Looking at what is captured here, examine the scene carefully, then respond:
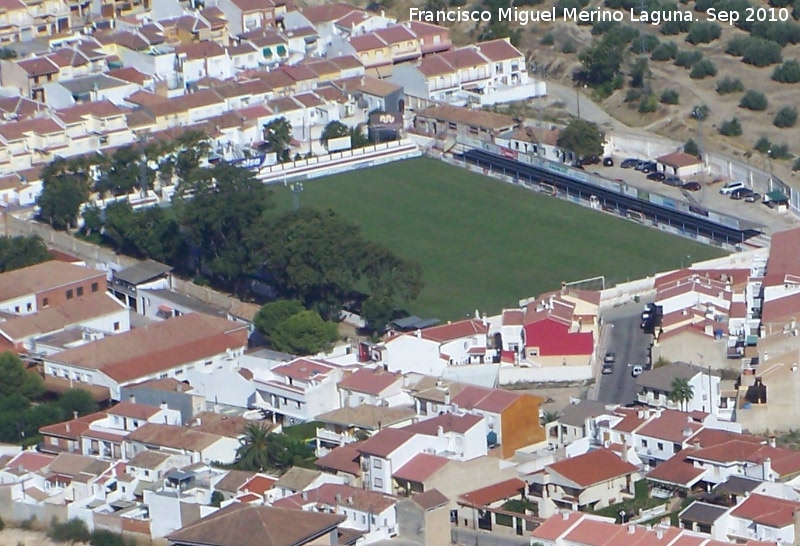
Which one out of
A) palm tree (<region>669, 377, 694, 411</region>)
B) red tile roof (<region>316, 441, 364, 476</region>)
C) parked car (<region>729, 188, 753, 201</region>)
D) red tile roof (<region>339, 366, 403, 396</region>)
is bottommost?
parked car (<region>729, 188, 753, 201</region>)

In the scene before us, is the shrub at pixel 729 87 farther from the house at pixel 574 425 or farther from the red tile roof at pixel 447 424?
the red tile roof at pixel 447 424

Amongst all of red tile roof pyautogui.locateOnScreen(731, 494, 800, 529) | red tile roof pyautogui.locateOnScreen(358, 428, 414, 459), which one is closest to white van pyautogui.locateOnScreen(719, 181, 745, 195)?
red tile roof pyautogui.locateOnScreen(358, 428, 414, 459)

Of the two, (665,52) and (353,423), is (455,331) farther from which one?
(665,52)

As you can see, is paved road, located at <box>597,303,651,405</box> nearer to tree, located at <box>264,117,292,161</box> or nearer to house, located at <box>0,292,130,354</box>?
house, located at <box>0,292,130,354</box>

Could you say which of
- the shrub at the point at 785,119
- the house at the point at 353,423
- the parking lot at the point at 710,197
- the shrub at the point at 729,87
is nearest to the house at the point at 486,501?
the house at the point at 353,423

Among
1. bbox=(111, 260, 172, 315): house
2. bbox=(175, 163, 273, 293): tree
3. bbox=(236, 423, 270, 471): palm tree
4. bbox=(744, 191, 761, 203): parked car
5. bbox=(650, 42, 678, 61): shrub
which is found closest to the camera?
bbox=(236, 423, 270, 471): palm tree
